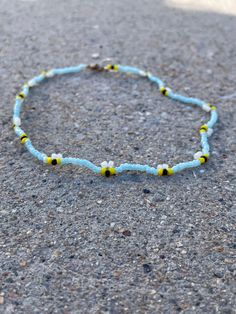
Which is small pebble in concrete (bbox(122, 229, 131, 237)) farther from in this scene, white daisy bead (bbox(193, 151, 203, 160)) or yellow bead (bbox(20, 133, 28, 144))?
yellow bead (bbox(20, 133, 28, 144))

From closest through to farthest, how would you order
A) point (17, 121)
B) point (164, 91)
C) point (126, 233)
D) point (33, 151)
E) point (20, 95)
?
point (126, 233), point (33, 151), point (17, 121), point (20, 95), point (164, 91)

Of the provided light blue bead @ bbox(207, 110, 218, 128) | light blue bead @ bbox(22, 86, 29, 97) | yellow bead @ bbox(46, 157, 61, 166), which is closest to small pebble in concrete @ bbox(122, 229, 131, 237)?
yellow bead @ bbox(46, 157, 61, 166)

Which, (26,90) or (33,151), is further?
(26,90)

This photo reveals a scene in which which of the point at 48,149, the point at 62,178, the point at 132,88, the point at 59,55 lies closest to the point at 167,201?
the point at 62,178

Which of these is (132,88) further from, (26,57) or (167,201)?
(167,201)

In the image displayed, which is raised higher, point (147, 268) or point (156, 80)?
point (156, 80)

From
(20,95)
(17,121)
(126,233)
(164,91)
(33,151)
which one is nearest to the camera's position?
(126,233)

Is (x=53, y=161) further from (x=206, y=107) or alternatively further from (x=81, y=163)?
(x=206, y=107)

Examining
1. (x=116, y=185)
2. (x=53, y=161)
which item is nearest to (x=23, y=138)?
(x=53, y=161)
